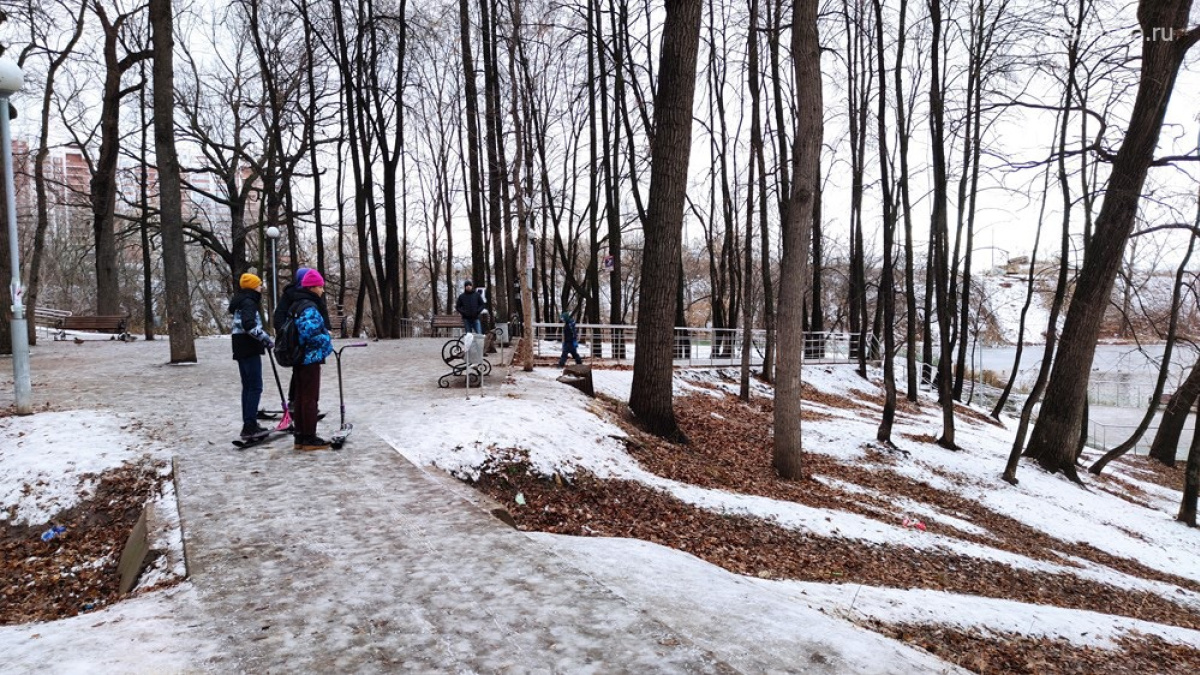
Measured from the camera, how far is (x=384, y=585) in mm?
3262

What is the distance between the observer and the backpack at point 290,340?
5.80 meters

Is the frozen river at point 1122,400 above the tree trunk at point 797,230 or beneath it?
beneath

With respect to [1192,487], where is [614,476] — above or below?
above

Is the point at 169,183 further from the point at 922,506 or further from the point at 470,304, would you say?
the point at 922,506

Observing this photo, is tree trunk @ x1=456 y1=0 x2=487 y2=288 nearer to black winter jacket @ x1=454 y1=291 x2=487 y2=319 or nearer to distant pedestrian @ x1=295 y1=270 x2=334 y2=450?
black winter jacket @ x1=454 y1=291 x2=487 y2=319

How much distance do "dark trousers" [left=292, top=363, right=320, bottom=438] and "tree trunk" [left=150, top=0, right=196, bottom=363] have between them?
7.29m

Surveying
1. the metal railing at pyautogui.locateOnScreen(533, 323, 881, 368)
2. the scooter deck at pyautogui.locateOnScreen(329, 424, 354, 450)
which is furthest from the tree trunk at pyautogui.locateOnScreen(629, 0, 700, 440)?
the scooter deck at pyautogui.locateOnScreen(329, 424, 354, 450)

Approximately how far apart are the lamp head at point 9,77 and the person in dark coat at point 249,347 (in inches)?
137

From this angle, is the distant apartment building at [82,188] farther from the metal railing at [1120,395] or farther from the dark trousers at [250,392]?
the metal railing at [1120,395]

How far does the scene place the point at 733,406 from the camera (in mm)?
Result: 14672

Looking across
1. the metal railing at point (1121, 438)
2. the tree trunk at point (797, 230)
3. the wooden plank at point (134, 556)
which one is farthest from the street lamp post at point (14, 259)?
the metal railing at point (1121, 438)

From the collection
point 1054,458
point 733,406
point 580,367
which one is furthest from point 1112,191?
point 580,367

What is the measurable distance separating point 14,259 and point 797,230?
9694 mm

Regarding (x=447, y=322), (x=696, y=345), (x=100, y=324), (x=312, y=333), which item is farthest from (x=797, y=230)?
(x=100, y=324)
